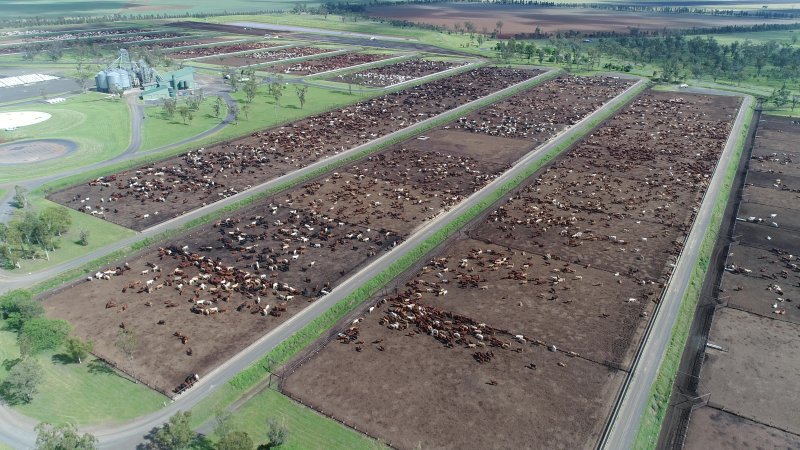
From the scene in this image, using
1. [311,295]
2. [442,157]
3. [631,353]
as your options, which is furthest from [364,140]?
[631,353]

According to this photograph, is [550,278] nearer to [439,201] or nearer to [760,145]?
[439,201]

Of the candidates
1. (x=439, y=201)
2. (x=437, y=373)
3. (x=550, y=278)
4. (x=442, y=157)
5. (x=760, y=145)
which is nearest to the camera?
(x=437, y=373)

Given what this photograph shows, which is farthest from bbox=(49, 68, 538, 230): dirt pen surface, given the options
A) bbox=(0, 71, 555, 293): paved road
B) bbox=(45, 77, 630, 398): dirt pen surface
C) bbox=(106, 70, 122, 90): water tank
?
bbox=(106, 70, 122, 90): water tank

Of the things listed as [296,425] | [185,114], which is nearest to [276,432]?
[296,425]

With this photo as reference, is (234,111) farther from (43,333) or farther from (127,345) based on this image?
(127,345)

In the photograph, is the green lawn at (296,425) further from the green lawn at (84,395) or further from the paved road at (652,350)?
the paved road at (652,350)

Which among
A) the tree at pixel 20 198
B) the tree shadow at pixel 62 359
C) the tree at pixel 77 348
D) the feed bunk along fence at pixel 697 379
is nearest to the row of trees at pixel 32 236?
the tree at pixel 20 198
